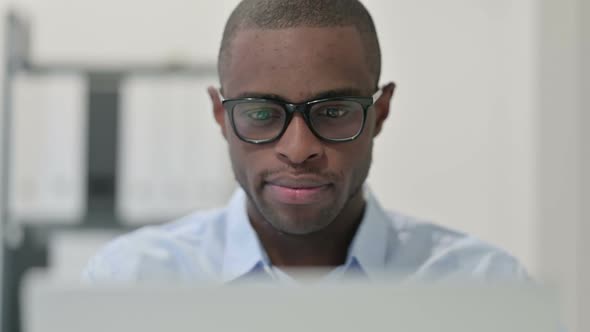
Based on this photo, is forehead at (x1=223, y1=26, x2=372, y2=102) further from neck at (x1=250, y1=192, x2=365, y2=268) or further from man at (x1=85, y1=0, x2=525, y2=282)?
neck at (x1=250, y1=192, x2=365, y2=268)

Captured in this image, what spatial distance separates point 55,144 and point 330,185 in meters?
1.23

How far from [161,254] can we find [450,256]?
37cm

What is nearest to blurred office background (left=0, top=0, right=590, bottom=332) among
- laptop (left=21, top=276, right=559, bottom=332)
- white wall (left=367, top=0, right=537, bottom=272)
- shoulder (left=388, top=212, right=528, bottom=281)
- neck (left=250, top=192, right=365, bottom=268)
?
white wall (left=367, top=0, right=537, bottom=272)

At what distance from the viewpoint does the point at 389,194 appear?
6.63 feet

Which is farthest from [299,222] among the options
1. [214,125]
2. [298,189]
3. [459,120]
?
[459,120]

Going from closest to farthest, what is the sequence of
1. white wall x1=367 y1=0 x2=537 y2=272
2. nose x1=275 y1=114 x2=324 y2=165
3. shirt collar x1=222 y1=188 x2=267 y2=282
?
nose x1=275 y1=114 x2=324 y2=165
shirt collar x1=222 y1=188 x2=267 y2=282
white wall x1=367 y1=0 x2=537 y2=272

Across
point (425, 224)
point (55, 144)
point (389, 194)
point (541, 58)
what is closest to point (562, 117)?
point (541, 58)

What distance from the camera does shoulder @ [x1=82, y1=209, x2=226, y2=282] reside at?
0.86 meters

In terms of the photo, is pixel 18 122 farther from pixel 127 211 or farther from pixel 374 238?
pixel 374 238

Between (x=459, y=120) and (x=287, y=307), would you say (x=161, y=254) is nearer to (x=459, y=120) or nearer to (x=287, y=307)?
(x=287, y=307)

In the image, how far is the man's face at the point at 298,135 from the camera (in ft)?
2.48

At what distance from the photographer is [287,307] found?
1.30 feet

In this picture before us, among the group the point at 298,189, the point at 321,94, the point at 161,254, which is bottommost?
the point at 161,254

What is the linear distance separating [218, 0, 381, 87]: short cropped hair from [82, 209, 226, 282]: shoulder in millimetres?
225
